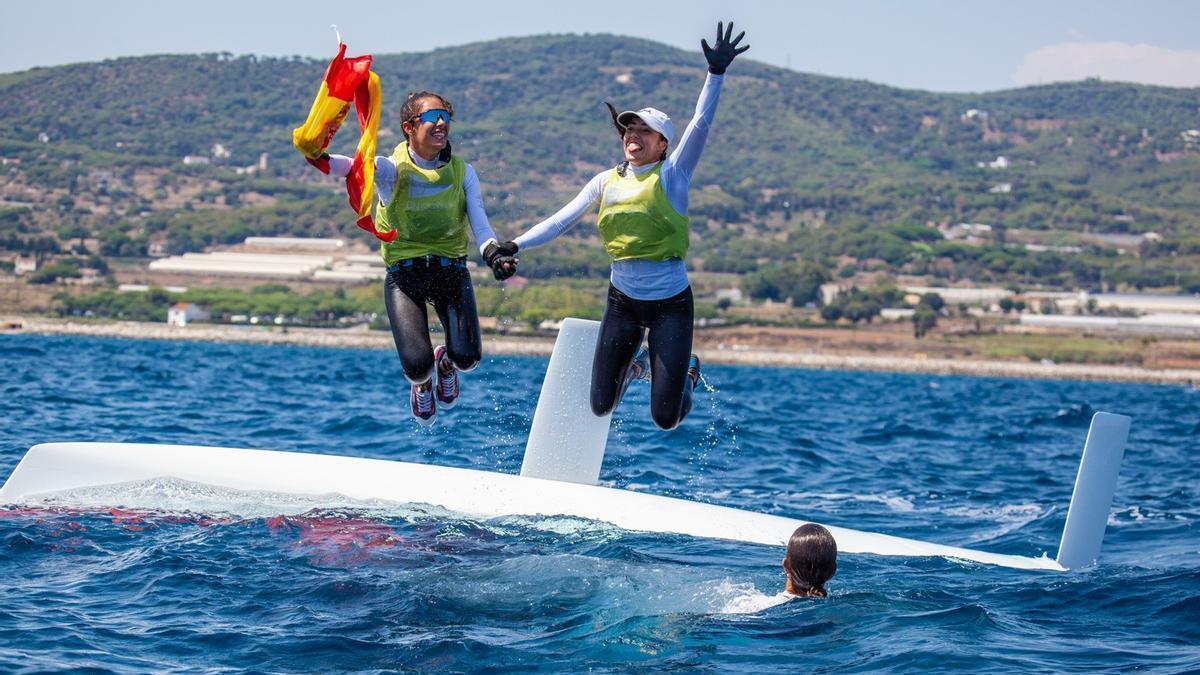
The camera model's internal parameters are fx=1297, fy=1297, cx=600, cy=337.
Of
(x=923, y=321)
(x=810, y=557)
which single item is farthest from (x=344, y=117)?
(x=923, y=321)

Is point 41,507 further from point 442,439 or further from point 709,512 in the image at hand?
point 442,439

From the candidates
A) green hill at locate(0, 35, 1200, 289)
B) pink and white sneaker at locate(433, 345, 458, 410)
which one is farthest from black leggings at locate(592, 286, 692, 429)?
green hill at locate(0, 35, 1200, 289)

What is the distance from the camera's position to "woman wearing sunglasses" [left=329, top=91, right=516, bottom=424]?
10.4 m

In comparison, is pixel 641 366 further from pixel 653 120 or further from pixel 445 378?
pixel 653 120

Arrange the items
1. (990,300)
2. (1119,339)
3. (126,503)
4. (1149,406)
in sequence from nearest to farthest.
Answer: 1. (126,503)
2. (1149,406)
3. (1119,339)
4. (990,300)

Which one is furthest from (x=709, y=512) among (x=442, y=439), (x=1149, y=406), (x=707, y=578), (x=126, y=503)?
(x=1149, y=406)

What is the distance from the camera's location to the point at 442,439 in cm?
1920

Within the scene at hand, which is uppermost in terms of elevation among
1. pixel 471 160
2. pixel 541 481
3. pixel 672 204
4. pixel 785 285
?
pixel 471 160

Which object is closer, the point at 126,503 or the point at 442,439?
the point at 126,503

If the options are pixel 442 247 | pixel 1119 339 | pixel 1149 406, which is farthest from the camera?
pixel 1119 339

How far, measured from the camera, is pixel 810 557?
8.77 metres

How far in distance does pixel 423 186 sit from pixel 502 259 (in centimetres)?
127

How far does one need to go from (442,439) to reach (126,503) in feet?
25.4

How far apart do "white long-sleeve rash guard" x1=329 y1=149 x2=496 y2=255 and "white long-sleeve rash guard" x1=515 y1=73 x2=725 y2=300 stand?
39 centimetres
